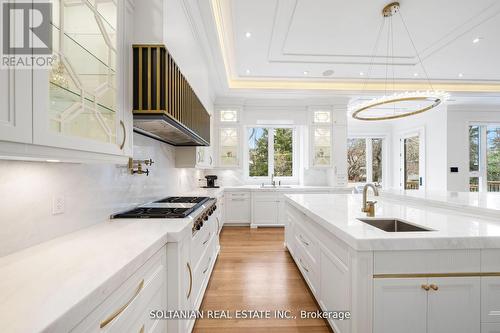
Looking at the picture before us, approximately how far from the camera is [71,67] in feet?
3.27

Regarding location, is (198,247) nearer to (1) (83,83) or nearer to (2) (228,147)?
(1) (83,83)

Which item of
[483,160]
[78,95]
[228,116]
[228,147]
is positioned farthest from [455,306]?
[483,160]

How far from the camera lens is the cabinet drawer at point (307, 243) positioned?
6.77 ft

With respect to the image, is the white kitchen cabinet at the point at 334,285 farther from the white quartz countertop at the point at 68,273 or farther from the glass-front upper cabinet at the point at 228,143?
the glass-front upper cabinet at the point at 228,143

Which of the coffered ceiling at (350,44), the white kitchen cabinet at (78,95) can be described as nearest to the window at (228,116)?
the coffered ceiling at (350,44)

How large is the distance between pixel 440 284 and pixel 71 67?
2139 millimetres

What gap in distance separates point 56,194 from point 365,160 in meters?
7.96

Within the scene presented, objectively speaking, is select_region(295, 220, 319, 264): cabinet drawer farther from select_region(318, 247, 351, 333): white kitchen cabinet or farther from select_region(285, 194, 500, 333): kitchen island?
select_region(285, 194, 500, 333): kitchen island

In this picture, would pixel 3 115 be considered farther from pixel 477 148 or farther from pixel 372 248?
pixel 477 148

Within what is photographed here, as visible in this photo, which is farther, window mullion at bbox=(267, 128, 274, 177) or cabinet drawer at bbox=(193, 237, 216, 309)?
window mullion at bbox=(267, 128, 274, 177)

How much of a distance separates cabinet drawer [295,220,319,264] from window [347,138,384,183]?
18.0 ft

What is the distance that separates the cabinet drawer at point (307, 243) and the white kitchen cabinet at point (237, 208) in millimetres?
2239

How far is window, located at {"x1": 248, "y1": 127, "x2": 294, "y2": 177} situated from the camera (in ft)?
19.0

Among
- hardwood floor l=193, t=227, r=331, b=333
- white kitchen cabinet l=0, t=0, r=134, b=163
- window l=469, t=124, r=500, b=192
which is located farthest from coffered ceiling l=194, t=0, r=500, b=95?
hardwood floor l=193, t=227, r=331, b=333
